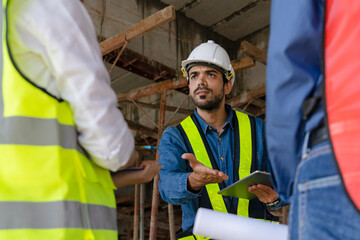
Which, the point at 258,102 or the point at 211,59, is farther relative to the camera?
the point at 258,102

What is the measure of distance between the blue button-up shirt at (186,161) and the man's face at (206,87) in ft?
0.53

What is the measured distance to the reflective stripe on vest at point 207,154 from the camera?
353 cm

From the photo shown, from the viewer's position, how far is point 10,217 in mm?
1711

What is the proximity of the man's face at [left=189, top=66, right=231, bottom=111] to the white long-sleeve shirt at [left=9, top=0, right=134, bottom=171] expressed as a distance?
2.21 meters

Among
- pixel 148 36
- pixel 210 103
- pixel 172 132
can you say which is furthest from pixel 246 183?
pixel 148 36

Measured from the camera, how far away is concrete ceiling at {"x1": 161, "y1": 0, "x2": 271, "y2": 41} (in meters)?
13.1

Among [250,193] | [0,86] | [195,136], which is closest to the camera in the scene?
[0,86]

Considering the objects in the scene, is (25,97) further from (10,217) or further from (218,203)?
(218,203)

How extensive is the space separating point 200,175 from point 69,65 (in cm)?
153

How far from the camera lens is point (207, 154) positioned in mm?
3689

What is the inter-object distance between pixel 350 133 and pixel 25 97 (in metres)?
1.26

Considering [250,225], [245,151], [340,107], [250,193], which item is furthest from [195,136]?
[340,107]

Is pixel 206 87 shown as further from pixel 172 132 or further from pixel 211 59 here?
pixel 172 132

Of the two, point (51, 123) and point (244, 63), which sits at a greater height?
point (244, 63)
